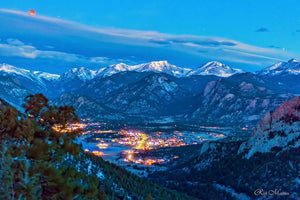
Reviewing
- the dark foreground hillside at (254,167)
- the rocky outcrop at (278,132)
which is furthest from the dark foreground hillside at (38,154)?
the rocky outcrop at (278,132)

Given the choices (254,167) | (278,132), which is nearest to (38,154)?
(254,167)

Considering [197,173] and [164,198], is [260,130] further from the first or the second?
[164,198]

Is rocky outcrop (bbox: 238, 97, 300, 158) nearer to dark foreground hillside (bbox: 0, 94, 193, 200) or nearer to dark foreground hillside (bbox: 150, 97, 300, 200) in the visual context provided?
dark foreground hillside (bbox: 150, 97, 300, 200)

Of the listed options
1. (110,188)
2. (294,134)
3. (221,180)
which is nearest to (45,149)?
(110,188)

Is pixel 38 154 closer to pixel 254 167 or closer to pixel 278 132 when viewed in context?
pixel 254 167

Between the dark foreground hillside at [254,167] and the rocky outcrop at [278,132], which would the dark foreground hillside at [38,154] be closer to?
the dark foreground hillside at [254,167]

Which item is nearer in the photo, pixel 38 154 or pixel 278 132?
pixel 38 154

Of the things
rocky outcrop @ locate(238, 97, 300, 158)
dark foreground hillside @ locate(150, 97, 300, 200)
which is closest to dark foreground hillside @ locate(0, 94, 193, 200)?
dark foreground hillside @ locate(150, 97, 300, 200)

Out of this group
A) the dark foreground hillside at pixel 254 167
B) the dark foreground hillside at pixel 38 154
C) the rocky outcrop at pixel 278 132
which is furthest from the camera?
the rocky outcrop at pixel 278 132
